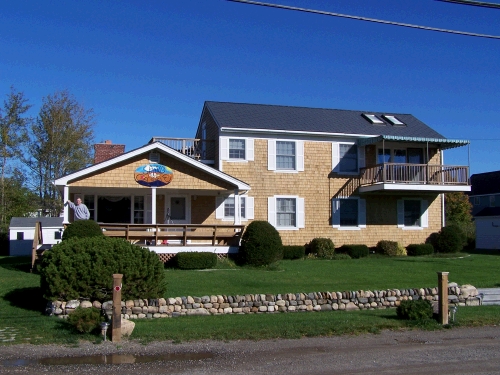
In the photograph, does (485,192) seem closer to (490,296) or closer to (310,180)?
(310,180)

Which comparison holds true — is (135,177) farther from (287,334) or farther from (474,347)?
(474,347)

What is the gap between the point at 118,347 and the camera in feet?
33.0

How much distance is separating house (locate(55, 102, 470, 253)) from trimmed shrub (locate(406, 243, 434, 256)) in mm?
674

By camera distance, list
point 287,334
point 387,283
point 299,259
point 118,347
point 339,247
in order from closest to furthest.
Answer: point 118,347 → point 287,334 → point 387,283 → point 299,259 → point 339,247

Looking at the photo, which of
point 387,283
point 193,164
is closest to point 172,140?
point 193,164

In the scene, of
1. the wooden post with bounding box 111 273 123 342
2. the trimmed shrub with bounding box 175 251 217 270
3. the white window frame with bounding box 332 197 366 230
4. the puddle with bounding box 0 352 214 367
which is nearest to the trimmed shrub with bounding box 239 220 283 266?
the trimmed shrub with bounding box 175 251 217 270

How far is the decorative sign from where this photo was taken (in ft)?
74.8

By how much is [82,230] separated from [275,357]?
38.3 feet

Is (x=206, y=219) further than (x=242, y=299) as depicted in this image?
Yes

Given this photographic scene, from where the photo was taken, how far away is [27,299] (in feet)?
47.7

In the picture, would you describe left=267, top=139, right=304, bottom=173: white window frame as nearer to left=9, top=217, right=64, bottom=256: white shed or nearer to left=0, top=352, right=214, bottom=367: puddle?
left=9, top=217, right=64, bottom=256: white shed

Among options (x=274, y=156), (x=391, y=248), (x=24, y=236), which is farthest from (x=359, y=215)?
(x=24, y=236)

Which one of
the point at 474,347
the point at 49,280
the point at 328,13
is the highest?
the point at 328,13

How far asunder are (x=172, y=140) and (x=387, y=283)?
12.7 meters
